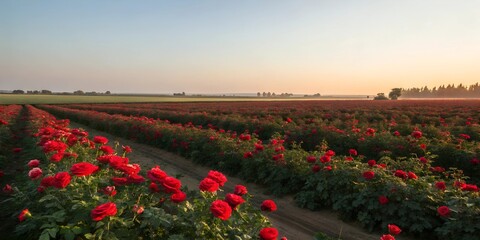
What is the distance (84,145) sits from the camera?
7.07 m

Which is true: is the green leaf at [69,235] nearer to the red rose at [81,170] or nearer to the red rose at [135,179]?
the red rose at [81,170]

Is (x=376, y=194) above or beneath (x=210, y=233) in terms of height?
beneath

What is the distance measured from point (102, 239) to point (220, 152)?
7.41m

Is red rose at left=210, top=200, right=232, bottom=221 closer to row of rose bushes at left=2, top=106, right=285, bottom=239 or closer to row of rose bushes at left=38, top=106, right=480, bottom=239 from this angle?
row of rose bushes at left=2, top=106, right=285, bottom=239

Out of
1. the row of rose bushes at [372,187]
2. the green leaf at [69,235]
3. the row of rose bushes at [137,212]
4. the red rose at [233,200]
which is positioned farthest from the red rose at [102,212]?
the row of rose bushes at [372,187]

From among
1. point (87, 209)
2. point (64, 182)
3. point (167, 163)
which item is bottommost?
point (167, 163)

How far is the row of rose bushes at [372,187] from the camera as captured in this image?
494cm

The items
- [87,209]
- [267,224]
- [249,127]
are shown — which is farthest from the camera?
[249,127]

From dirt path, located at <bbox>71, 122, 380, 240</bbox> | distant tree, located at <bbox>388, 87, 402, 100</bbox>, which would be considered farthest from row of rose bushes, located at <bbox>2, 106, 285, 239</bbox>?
distant tree, located at <bbox>388, 87, 402, 100</bbox>

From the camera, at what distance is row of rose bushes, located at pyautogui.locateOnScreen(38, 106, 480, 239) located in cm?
494

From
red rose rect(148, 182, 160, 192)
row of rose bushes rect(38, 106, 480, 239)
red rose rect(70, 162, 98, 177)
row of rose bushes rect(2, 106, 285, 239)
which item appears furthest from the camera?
row of rose bushes rect(38, 106, 480, 239)

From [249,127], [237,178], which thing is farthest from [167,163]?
[249,127]

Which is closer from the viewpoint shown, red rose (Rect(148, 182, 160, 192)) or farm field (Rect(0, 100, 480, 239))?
red rose (Rect(148, 182, 160, 192))

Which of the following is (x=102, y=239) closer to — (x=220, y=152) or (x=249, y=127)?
(x=220, y=152)
